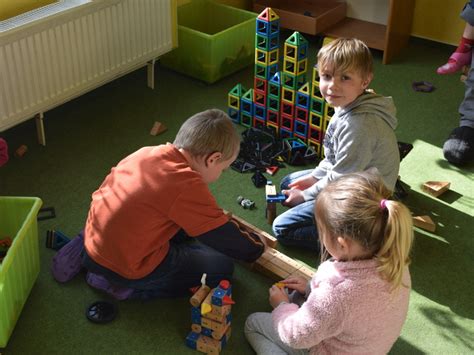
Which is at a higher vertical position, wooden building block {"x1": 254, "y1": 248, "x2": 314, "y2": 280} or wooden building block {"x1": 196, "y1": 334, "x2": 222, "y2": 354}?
wooden building block {"x1": 254, "y1": 248, "x2": 314, "y2": 280}

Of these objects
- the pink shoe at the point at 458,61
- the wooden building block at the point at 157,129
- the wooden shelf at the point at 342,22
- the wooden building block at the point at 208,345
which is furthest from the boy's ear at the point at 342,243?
the wooden shelf at the point at 342,22

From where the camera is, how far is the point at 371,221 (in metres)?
1.41

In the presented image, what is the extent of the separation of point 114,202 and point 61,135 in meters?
1.28

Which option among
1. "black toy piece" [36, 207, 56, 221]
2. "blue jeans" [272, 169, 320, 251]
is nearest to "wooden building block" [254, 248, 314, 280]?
"blue jeans" [272, 169, 320, 251]

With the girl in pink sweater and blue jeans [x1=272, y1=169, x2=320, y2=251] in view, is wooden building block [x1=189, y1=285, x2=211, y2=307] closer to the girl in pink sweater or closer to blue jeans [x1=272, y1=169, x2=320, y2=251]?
the girl in pink sweater

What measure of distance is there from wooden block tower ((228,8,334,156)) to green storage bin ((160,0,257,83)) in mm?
424

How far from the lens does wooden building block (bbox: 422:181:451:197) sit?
260cm

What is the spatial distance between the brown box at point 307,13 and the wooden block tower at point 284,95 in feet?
3.28

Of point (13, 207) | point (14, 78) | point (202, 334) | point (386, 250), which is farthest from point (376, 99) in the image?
point (14, 78)

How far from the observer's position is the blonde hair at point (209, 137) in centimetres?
182

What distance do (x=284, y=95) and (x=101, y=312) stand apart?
4.44 ft

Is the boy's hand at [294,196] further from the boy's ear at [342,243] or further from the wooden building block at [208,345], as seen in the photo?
the boy's ear at [342,243]

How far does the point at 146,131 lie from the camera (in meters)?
3.04

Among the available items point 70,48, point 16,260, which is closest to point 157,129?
point 70,48
